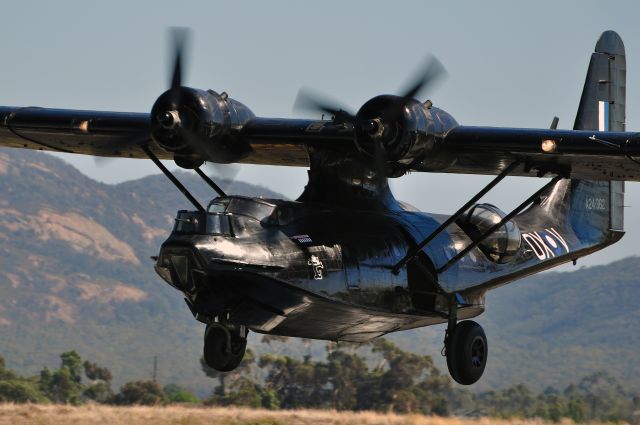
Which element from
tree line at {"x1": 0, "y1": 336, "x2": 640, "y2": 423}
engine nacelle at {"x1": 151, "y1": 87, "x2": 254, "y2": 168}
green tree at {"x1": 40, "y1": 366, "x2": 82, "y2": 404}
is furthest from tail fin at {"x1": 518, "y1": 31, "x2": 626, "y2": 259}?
green tree at {"x1": 40, "y1": 366, "x2": 82, "y2": 404}

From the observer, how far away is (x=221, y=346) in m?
20.2

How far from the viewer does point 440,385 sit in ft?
201

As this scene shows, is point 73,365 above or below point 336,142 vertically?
below

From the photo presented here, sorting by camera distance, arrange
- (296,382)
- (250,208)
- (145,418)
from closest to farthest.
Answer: (250,208) → (145,418) → (296,382)

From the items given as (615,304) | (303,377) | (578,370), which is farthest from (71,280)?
(303,377)

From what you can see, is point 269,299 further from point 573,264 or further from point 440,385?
point 440,385

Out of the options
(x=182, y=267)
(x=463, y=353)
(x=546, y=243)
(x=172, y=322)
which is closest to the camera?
(x=182, y=267)

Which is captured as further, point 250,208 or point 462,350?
point 462,350

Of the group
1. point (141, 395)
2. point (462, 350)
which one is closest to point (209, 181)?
point (462, 350)

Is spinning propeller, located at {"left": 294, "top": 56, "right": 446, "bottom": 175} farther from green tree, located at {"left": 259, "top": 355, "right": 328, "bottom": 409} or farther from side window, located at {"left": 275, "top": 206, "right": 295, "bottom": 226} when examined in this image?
green tree, located at {"left": 259, "top": 355, "right": 328, "bottom": 409}

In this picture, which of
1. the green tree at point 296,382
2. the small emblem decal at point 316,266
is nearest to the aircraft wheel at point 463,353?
the small emblem decal at point 316,266

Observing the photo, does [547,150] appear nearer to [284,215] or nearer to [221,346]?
[284,215]

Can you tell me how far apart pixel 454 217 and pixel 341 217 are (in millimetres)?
1942

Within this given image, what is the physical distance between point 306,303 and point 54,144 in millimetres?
7682
